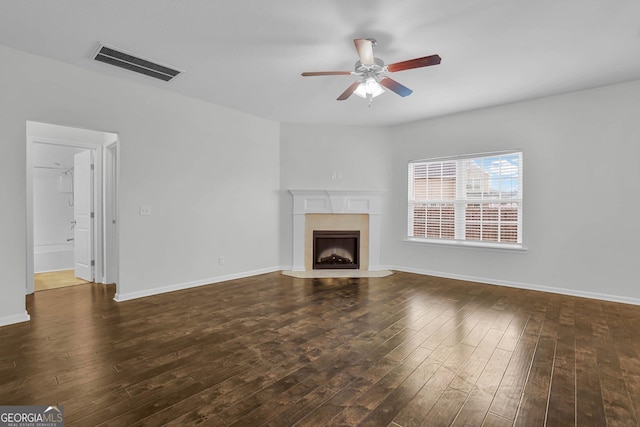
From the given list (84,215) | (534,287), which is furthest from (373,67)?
(84,215)

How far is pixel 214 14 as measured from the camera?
8.48 ft

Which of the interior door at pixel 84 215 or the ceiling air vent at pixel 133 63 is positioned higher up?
the ceiling air vent at pixel 133 63

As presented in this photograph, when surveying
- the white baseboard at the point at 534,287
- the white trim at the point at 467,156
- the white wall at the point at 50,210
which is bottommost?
the white baseboard at the point at 534,287

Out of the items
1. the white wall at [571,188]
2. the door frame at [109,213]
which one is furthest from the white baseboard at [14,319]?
the white wall at [571,188]

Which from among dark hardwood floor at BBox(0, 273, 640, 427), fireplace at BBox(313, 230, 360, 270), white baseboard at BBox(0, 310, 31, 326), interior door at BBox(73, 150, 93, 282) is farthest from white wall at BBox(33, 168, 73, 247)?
fireplace at BBox(313, 230, 360, 270)

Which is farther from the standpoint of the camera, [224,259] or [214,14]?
[224,259]

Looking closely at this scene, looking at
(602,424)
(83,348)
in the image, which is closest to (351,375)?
(602,424)

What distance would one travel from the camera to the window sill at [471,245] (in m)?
4.75

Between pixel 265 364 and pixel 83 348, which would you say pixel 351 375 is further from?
pixel 83 348

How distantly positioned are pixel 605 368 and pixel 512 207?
2930 millimetres

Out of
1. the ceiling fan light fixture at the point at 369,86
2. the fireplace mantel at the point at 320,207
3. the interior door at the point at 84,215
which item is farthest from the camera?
the fireplace mantel at the point at 320,207

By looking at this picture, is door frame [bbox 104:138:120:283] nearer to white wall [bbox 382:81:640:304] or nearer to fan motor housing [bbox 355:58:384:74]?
fan motor housing [bbox 355:58:384:74]

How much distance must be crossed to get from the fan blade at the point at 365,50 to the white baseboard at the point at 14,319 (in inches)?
165

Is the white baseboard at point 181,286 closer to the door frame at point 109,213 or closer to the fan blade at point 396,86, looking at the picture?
the door frame at point 109,213
